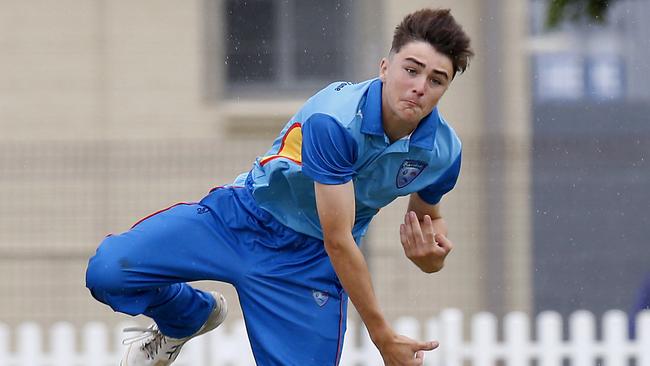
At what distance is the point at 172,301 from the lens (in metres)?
4.62

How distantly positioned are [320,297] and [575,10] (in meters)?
4.41

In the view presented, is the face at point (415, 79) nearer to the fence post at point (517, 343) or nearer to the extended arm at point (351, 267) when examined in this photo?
the extended arm at point (351, 267)

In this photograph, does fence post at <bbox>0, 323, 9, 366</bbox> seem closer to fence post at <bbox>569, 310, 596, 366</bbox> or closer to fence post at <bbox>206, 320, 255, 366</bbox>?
fence post at <bbox>206, 320, 255, 366</bbox>

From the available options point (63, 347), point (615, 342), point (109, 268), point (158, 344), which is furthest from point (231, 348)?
point (109, 268)

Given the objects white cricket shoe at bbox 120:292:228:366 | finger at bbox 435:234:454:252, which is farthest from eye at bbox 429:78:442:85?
white cricket shoe at bbox 120:292:228:366

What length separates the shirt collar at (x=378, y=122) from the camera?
4086mm

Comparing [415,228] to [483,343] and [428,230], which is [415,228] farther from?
[483,343]

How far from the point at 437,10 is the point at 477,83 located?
5.42 m

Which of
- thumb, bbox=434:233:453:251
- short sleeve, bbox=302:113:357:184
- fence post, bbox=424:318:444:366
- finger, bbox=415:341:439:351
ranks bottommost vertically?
fence post, bbox=424:318:444:366

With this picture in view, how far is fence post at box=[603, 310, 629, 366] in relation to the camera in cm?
753

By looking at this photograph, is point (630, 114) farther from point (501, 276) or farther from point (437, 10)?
point (437, 10)

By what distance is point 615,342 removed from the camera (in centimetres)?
755

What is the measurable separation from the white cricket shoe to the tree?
3.77m

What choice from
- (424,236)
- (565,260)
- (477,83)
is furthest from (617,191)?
(424,236)
